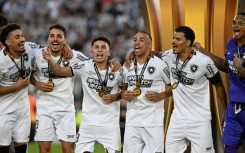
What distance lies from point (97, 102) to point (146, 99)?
70cm

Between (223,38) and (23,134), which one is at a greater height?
(223,38)

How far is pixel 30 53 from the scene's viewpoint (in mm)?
10406

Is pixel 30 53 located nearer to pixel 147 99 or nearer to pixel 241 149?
pixel 147 99

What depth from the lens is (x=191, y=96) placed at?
977 centimetres

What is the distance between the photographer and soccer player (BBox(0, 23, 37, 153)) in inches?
397

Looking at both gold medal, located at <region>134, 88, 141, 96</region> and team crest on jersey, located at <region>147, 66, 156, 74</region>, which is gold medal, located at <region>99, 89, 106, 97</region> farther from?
team crest on jersey, located at <region>147, 66, 156, 74</region>

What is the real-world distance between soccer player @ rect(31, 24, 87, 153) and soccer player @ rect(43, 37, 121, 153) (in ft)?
0.84

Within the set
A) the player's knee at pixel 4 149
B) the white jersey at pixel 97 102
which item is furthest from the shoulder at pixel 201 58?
the player's knee at pixel 4 149

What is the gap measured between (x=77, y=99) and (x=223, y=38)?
6.79 meters

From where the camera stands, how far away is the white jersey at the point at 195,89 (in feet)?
31.9

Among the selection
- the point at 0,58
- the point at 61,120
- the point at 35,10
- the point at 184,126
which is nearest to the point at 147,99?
the point at 184,126

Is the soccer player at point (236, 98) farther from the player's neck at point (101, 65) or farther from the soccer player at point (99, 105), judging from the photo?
the player's neck at point (101, 65)

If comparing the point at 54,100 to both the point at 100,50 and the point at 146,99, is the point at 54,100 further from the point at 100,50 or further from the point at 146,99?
the point at 146,99

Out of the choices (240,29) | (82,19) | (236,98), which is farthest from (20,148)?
(82,19)
